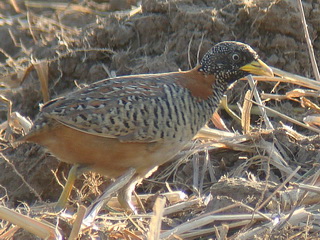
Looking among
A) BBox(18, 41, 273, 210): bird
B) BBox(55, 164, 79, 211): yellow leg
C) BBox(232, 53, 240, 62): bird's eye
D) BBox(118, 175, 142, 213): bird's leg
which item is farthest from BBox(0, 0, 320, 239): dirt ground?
BBox(232, 53, 240, 62): bird's eye

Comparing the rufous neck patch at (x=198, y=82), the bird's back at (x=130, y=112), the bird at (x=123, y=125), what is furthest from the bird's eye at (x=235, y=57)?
the bird's back at (x=130, y=112)

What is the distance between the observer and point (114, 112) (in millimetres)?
5086

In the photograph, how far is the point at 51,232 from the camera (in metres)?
4.07

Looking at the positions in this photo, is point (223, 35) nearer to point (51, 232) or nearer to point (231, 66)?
point (231, 66)

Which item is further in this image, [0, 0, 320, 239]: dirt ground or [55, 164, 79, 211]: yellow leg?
[0, 0, 320, 239]: dirt ground

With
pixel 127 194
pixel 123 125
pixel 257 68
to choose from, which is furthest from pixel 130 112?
pixel 257 68

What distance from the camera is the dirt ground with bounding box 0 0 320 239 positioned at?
5652mm

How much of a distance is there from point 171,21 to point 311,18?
1195mm

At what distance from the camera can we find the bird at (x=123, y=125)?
16.6 feet

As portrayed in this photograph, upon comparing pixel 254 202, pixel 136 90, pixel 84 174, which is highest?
pixel 136 90

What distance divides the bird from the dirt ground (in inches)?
12.9

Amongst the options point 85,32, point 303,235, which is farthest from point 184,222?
point 85,32

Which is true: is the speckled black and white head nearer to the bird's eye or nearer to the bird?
the bird's eye

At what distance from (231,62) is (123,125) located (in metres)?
0.95
